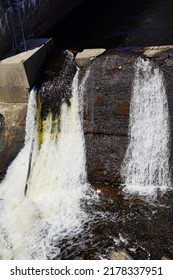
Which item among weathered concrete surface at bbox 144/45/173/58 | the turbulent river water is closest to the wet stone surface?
the turbulent river water

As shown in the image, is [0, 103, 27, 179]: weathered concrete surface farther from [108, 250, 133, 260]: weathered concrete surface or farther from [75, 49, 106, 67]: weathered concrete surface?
[108, 250, 133, 260]: weathered concrete surface

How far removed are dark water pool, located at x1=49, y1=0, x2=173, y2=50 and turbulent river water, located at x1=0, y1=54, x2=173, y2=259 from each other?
126 inches

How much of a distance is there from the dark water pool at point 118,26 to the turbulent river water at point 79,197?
126 inches

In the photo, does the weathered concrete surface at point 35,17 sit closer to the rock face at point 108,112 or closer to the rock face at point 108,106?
the rock face at point 108,106

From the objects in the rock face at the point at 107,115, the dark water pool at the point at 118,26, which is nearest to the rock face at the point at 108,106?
the rock face at the point at 107,115

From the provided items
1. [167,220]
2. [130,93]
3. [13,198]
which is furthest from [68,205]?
[130,93]

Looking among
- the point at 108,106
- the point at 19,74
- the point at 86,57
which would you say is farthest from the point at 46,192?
the point at 86,57

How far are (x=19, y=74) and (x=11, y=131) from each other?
1.30m

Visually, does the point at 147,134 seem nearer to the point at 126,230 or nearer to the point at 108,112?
the point at 108,112

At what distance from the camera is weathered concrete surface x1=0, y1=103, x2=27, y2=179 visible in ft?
26.3

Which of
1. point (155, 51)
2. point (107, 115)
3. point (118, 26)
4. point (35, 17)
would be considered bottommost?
point (107, 115)

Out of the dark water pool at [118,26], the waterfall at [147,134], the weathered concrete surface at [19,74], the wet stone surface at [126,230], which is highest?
the dark water pool at [118,26]

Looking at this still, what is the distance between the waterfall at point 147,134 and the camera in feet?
22.9

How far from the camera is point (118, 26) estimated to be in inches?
470
